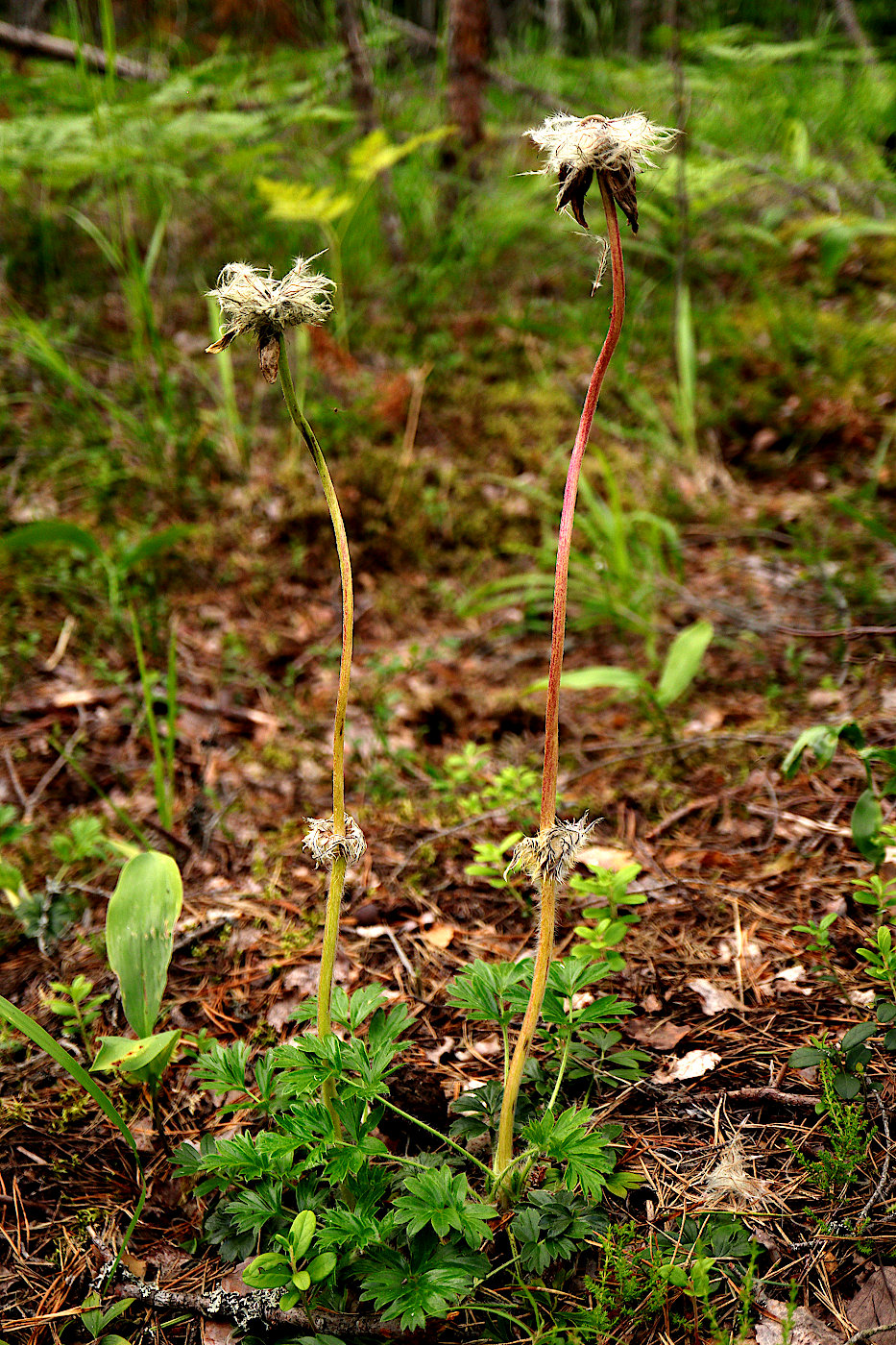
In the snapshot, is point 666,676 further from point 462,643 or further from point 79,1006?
point 79,1006

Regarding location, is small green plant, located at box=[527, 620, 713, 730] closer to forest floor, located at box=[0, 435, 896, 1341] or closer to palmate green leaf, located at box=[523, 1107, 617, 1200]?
forest floor, located at box=[0, 435, 896, 1341]

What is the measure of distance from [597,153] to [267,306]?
428 mm

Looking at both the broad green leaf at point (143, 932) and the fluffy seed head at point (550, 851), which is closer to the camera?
the fluffy seed head at point (550, 851)

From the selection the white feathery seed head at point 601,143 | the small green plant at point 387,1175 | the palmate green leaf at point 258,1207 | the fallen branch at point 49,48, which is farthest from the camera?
the fallen branch at point 49,48

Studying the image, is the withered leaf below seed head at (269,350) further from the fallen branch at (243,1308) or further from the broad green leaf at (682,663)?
the broad green leaf at (682,663)

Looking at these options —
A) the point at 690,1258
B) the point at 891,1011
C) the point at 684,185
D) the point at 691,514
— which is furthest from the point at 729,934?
the point at 684,185

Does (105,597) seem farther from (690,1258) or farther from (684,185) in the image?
(684,185)

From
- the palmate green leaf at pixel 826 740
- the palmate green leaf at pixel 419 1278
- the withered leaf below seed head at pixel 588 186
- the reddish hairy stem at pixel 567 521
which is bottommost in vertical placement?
the palmate green leaf at pixel 419 1278

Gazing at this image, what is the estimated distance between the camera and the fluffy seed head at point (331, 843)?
1.08m

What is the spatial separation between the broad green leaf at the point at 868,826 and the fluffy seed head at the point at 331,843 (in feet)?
3.03

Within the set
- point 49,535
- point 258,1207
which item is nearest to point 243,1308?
point 258,1207

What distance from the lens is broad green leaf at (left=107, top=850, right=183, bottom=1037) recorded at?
1483 millimetres

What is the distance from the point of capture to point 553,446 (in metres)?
3.64

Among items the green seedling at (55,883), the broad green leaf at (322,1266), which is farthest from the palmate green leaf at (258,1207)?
the green seedling at (55,883)
